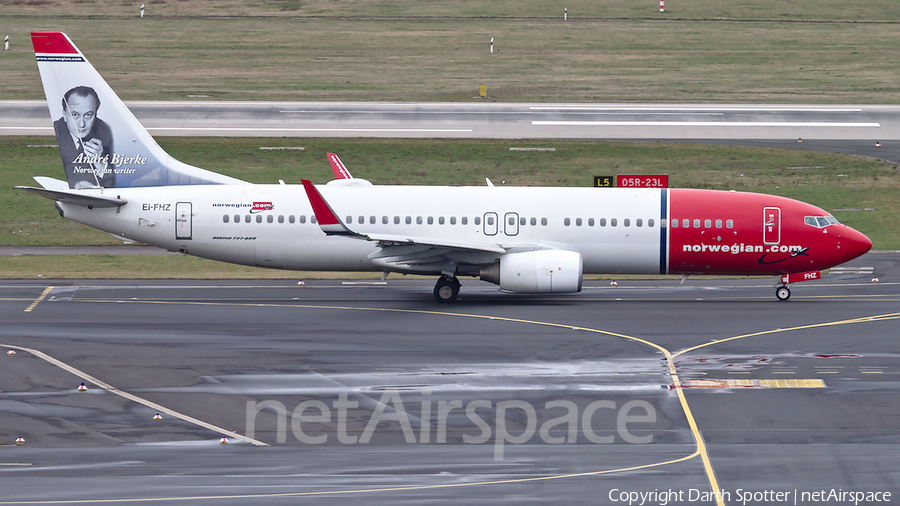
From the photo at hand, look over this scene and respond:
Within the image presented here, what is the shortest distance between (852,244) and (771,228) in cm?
306

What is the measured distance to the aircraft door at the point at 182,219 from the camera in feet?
125

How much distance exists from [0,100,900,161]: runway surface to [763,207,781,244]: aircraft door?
92.4 feet

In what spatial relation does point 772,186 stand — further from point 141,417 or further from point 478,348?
point 141,417

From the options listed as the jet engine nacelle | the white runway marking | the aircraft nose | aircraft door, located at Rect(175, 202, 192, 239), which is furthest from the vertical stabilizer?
the white runway marking

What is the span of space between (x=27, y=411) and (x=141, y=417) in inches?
114

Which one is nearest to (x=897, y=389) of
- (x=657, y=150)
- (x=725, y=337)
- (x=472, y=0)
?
(x=725, y=337)

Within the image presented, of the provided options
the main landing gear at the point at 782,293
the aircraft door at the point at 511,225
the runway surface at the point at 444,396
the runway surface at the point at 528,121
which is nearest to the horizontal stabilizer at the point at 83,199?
the runway surface at the point at 444,396

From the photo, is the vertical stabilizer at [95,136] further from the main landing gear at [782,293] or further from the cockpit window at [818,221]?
the cockpit window at [818,221]

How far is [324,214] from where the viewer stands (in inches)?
1377

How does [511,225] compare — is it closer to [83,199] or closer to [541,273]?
[541,273]

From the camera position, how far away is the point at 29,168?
193ft
